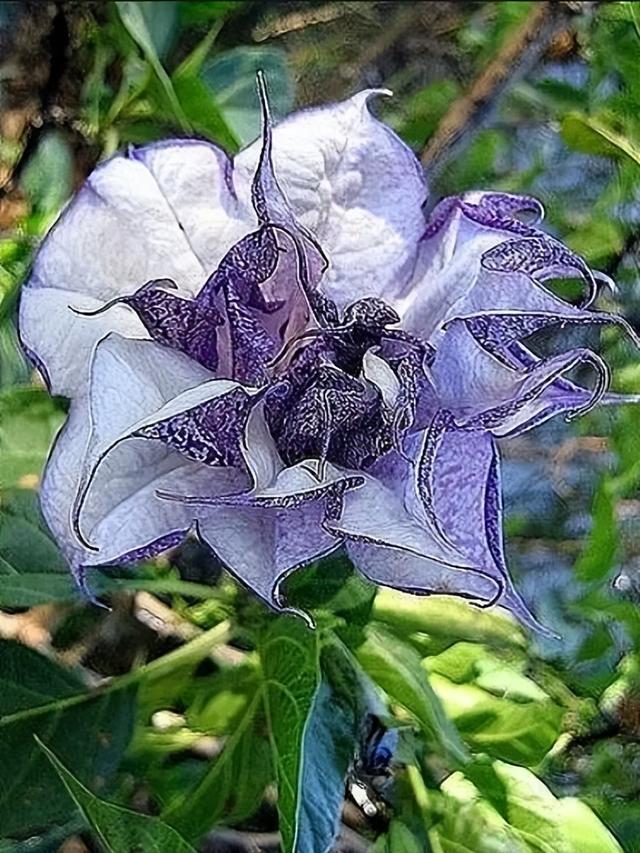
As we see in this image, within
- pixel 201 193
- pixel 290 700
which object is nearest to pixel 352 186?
pixel 201 193

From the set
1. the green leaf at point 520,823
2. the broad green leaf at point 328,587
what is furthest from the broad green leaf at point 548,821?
the broad green leaf at point 328,587

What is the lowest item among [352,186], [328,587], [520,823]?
[520,823]

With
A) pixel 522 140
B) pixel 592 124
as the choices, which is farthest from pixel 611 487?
pixel 522 140

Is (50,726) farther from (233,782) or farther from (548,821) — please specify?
(548,821)

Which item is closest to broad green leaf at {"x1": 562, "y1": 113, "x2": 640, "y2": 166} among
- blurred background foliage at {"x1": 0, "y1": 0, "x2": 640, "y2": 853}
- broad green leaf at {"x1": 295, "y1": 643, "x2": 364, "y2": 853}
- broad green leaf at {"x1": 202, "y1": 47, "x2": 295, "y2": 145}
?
blurred background foliage at {"x1": 0, "y1": 0, "x2": 640, "y2": 853}

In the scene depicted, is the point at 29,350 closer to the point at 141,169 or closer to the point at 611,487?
the point at 141,169

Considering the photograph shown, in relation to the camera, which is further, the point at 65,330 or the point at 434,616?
the point at 434,616
